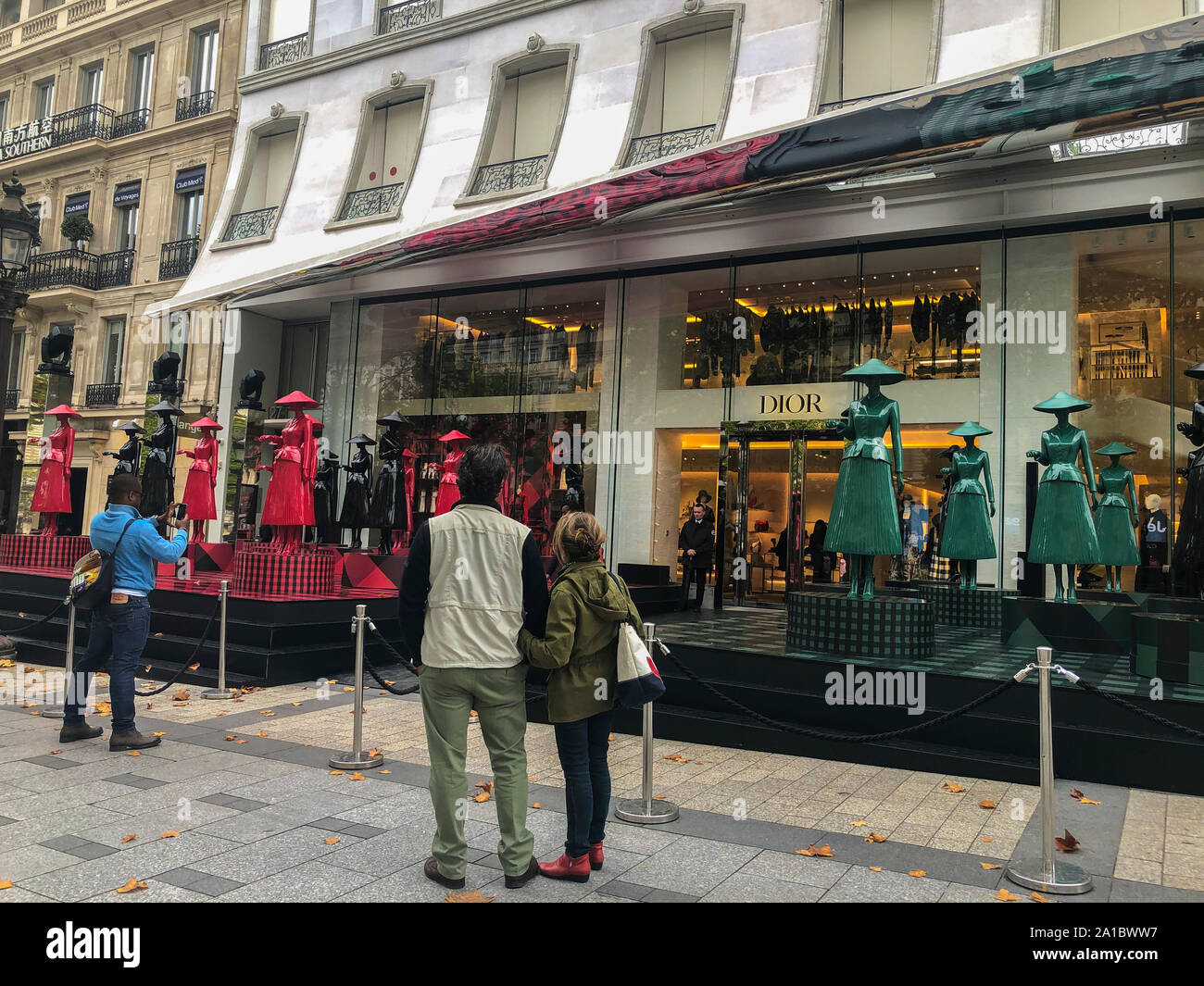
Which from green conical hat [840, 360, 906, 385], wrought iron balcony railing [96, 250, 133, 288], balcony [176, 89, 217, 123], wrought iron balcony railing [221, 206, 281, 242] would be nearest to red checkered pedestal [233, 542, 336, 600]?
green conical hat [840, 360, 906, 385]

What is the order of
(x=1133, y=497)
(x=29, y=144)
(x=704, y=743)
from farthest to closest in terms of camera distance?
(x=29, y=144) → (x=1133, y=497) → (x=704, y=743)

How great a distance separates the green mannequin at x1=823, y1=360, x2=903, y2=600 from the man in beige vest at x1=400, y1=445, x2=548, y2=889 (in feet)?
14.6

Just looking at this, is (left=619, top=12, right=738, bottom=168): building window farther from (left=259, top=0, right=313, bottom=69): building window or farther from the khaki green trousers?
the khaki green trousers

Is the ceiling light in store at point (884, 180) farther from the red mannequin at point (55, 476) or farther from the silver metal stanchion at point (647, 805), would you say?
A: the red mannequin at point (55, 476)

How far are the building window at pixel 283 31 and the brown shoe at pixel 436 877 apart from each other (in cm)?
2033

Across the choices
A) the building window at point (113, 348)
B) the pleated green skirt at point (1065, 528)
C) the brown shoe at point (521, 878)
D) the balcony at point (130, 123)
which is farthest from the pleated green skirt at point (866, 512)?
the balcony at point (130, 123)

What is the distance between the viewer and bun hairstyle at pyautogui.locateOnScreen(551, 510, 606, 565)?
420cm

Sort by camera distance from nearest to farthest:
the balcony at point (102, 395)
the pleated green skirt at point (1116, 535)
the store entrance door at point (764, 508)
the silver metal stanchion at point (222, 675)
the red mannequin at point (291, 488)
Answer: the silver metal stanchion at point (222, 675) < the pleated green skirt at point (1116, 535) < the red mannequin at point (291, 488) < the store entrance door at point (764, 508) < the balcony at point (102, 395)

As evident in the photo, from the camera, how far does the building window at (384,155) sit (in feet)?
59.3

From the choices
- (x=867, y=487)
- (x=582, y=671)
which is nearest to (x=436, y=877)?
(x=582, y=671)

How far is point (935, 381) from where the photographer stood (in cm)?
1355
